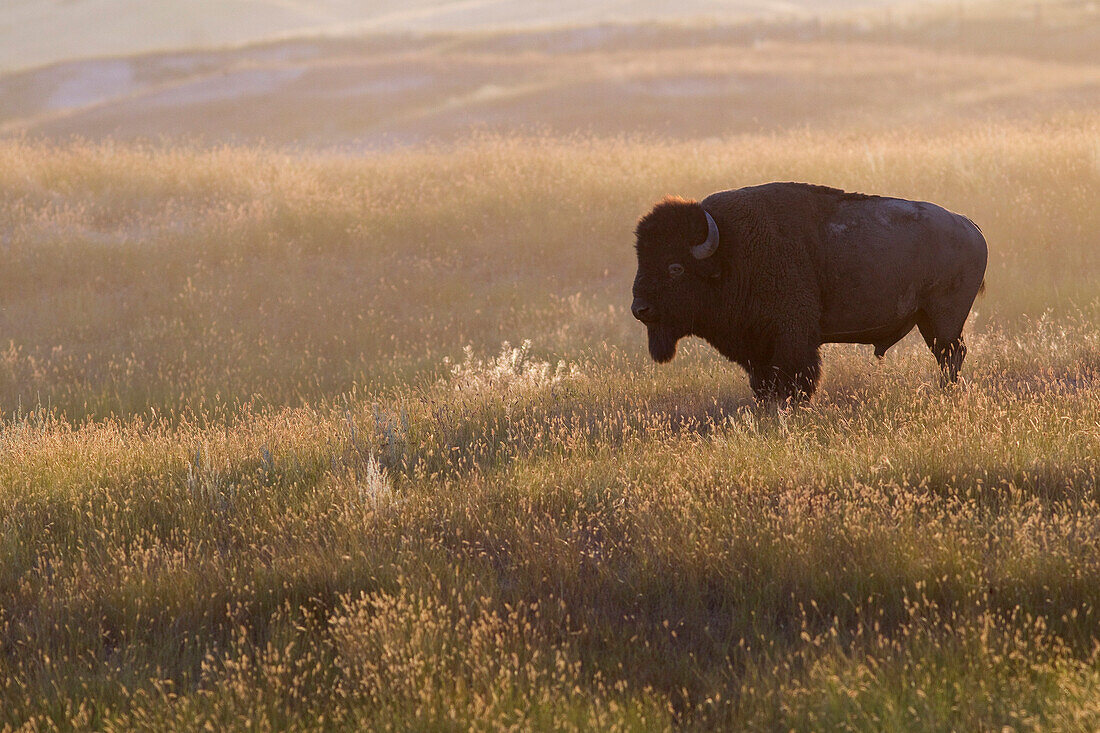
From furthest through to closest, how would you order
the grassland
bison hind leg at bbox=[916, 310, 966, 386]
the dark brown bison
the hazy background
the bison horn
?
the hazy background → bison hind leg at bbox=[916, 310, 966, 386] → the dark brown bison → the bison horn → the grassland

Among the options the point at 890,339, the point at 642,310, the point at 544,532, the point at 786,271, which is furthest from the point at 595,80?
the point at 544,532

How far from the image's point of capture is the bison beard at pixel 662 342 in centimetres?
660

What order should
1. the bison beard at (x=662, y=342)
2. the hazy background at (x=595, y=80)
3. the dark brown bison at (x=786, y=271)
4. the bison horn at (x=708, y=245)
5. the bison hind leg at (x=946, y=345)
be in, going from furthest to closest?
the hazy background at (x=595, y=80) < the bison hind leg at (x=946, y=345) < the bison beard at (x=662, y=342) < the dark brown bison at (x=786, y=271) < the bison horn at (x=708, y=245)

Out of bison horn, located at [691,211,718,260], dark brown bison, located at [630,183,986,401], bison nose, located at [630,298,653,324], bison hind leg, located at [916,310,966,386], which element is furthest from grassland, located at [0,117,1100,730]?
bison horn, located at [691,211,718,260]

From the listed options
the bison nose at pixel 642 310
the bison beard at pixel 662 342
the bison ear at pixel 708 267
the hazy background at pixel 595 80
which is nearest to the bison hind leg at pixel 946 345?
the bison ear at pixel 708 267

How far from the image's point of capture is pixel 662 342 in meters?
6.61

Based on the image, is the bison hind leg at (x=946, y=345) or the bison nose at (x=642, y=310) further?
the bison hind leg at (x=946, y=345)

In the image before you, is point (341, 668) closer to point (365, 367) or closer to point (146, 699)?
point (146, 699)

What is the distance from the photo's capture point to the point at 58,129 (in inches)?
1302

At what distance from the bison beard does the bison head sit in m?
0.07

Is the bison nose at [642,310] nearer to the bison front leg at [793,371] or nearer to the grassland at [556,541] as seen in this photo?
the grassland at [556,541]

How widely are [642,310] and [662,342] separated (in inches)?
15.3

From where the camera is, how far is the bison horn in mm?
6285

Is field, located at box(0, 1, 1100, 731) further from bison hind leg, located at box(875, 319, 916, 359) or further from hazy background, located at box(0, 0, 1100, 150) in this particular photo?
hazy background, located at box(0, 0, 1100, 150)
